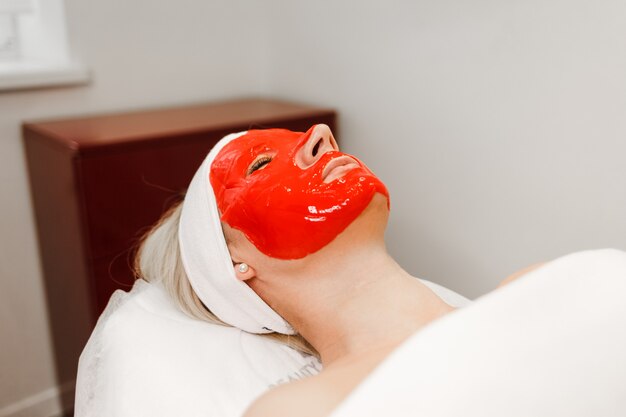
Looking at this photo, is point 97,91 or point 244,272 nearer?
point 244,272

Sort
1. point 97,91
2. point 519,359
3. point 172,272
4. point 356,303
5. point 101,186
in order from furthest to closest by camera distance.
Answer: point 97,91
point 101,186
point 172,272
point 356,303
point 519,359

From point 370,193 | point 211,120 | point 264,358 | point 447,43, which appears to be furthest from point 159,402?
point 447,43

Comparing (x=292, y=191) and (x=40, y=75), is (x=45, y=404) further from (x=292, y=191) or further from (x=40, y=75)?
(x=292, y=191)

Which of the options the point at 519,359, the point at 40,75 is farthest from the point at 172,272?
the point at 40,75

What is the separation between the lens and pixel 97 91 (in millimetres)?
2201

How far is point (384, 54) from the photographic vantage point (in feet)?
6.99

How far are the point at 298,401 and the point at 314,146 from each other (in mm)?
533

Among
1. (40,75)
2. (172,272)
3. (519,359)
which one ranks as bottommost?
(172,272)

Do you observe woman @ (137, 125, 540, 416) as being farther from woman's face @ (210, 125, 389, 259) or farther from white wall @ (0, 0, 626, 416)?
white wall @ (0, 0, 626, 416)

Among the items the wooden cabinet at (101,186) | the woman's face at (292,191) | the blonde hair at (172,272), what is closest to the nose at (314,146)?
the woman's face at (292,191)

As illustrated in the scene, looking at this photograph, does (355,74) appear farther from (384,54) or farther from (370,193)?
(370,193)

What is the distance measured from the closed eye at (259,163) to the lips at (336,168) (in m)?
0.15

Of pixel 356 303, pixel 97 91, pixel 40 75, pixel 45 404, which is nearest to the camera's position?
pixel 356 303

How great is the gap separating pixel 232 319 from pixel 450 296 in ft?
1.70
